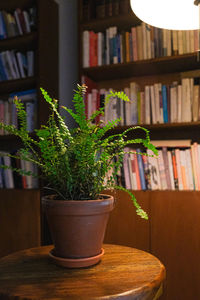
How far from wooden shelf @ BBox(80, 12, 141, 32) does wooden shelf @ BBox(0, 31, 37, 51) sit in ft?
1.24

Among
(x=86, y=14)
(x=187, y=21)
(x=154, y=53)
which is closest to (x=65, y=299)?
(x=187, y=21)

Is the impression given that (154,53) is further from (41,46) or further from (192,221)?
(192,221)

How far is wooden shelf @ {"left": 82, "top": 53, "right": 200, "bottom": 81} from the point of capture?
1.88 m

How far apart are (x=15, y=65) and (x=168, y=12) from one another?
4.50ft

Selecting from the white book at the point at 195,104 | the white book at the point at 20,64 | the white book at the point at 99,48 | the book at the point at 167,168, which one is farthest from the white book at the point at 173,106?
the white book at the point at 20,64

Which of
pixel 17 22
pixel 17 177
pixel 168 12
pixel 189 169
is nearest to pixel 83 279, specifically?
pixel 168 12

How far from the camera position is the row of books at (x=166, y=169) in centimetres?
175

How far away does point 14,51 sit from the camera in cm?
237

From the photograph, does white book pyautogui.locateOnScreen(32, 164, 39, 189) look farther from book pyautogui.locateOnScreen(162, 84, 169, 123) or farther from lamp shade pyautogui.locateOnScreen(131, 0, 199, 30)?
lamp shade pyautogui.locateOnScreen(131, 0, 199, 30)

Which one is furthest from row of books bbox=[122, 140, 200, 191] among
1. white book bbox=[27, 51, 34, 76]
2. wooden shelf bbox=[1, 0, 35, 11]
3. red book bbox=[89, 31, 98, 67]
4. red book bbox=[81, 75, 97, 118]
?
wooden shelf bbox=[1, 0, 35, 11]

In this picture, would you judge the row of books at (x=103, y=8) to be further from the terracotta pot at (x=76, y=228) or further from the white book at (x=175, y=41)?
the terracotta pot at (x=76, y=228)

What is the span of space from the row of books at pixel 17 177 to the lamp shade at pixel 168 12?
1261mm

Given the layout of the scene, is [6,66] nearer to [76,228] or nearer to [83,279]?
[76,228]

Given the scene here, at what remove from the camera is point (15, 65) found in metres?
2.24
